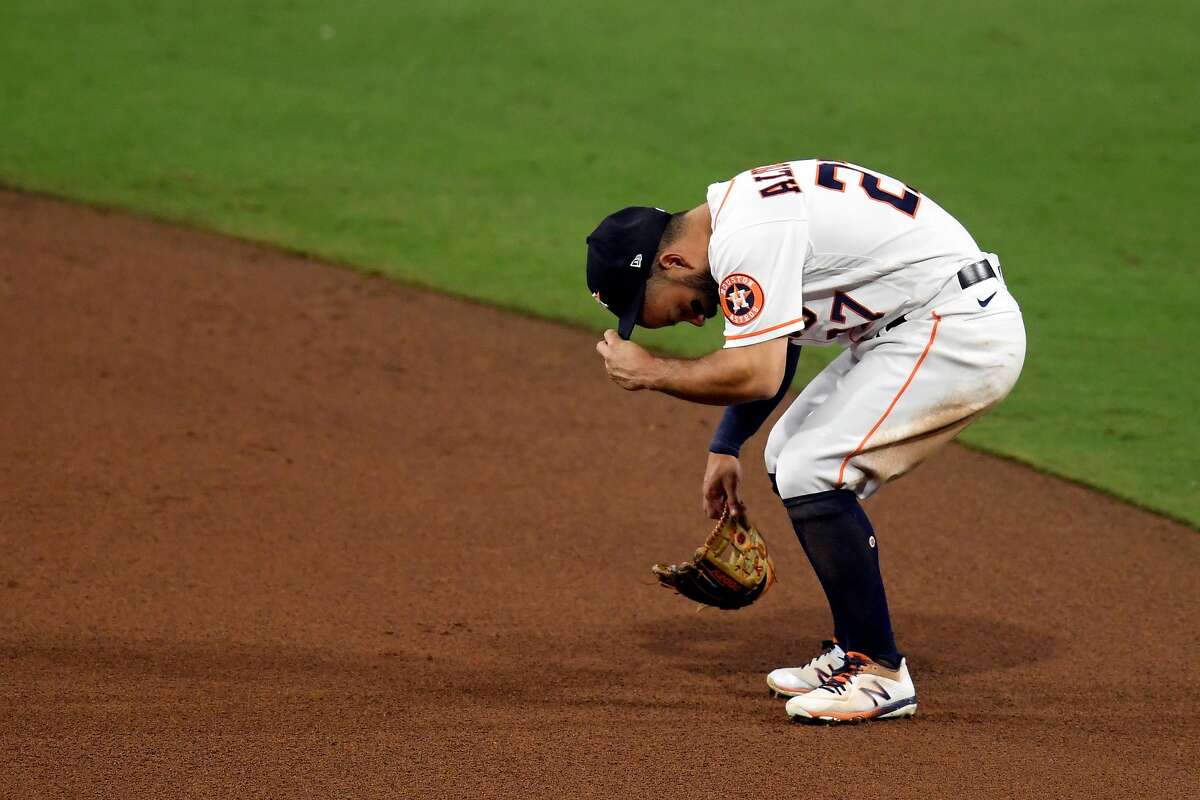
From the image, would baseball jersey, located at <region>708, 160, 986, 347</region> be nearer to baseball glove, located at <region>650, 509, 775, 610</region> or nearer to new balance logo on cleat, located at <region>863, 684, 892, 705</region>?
baseball glove, located at <region>650, 509, 775, 610</region>

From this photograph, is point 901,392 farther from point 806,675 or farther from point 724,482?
point 806,675

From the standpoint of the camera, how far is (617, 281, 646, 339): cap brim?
361 centimetres

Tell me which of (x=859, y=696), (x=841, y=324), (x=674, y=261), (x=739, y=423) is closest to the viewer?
(x=674, y=261)

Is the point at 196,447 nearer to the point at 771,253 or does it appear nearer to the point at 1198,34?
the point at 771,253

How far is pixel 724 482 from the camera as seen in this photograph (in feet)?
13.7

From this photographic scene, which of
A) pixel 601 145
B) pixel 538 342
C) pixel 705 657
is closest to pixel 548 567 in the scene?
pixel 705 657

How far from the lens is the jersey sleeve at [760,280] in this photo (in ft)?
11.0

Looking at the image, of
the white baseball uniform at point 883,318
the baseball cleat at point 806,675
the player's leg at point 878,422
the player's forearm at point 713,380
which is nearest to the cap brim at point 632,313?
the player's forearm at point 713,380

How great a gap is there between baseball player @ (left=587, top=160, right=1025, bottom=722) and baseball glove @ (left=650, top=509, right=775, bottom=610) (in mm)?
303

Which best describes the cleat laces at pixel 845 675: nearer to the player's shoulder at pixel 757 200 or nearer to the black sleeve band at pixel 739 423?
the black sleeve band at pixel 739 423

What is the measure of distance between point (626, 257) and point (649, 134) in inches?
274

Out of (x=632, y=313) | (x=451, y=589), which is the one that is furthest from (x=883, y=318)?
(x=451, y=589)

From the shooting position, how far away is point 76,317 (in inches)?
277

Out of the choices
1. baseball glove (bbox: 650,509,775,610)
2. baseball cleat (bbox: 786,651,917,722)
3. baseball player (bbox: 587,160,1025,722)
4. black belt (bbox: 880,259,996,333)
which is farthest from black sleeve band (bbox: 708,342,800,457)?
baseball cleat (bbox: 786,651,917,722)
